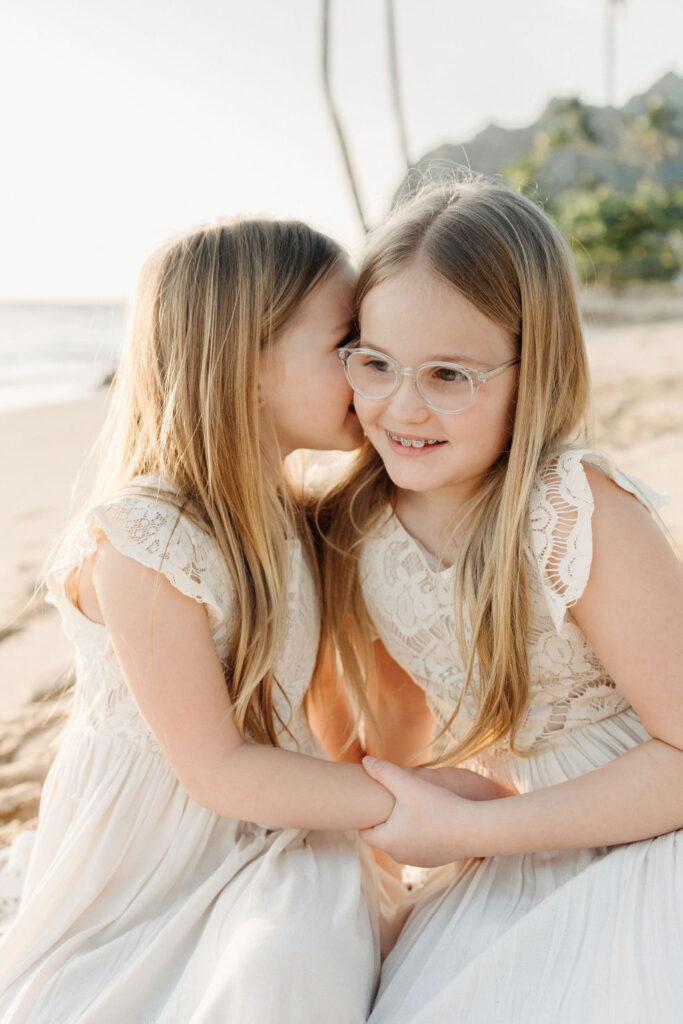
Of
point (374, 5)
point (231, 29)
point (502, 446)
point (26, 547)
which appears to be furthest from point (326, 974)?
point (231, 29)

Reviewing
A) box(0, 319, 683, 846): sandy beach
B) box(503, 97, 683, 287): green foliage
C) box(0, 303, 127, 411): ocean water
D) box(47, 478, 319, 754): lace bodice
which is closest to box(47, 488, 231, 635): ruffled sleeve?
box(47, 478, 319, 754): lace bodice

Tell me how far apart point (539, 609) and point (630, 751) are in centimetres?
33

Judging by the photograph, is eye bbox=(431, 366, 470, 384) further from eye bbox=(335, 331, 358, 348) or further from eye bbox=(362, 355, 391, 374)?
eye bbox=(335, 331, 358, 348)

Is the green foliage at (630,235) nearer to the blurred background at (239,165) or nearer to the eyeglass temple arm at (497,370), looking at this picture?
the blurred background at (239,165)

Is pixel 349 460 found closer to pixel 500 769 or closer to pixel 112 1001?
pixel 500 769

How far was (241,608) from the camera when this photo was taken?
1.90m

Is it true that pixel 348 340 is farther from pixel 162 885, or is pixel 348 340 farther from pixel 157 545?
pixel 162 885

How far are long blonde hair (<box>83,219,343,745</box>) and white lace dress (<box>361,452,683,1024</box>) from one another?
353 millimetres

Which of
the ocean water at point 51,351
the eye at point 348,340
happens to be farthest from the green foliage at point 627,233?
the eye at point 348,340

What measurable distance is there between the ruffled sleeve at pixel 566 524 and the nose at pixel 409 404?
298mm

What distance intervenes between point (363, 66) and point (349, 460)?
107 feet

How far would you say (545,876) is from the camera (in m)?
1.77

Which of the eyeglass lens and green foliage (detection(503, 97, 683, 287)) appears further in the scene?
green foliage (detection(503, 97, 683, 287))

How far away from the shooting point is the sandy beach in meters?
3.26
